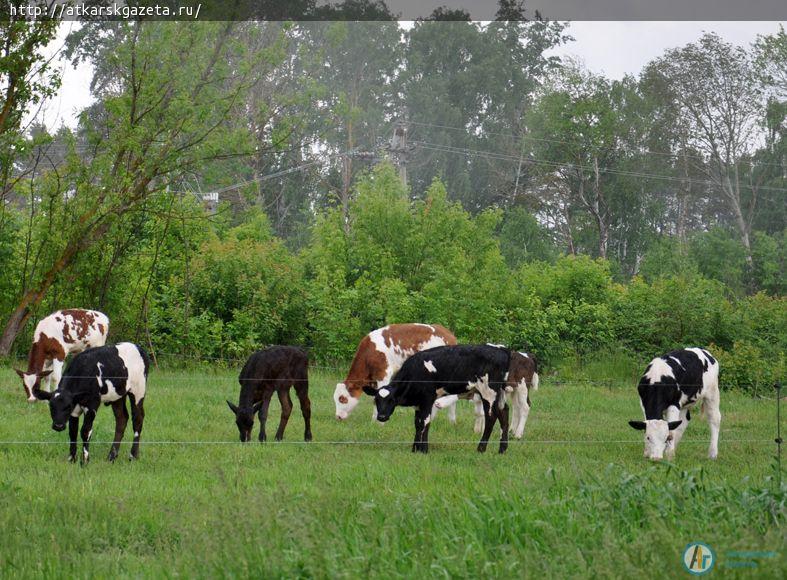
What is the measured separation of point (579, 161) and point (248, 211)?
20.7m

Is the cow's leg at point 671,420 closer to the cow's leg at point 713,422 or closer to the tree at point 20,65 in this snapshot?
the cow's leg at point 713,422

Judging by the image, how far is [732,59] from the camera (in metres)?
55.2

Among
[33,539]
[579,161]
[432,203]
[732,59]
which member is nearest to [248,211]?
[432,203]

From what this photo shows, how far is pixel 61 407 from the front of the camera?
12.8 metres

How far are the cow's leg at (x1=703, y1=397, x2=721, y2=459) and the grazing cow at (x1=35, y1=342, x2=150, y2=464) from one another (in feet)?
26.5

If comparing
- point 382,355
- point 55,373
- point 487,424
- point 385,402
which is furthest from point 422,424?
point 55,373

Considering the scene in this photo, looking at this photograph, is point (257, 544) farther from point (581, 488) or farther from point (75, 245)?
point (75, 245)

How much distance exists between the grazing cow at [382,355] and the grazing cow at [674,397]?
12.7 feet

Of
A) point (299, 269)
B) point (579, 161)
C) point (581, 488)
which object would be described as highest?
point (579, 161)

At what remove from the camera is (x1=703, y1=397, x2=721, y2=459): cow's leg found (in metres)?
15.3

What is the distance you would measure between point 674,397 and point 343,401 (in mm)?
5145

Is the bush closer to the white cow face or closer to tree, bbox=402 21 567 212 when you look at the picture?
the white cow face

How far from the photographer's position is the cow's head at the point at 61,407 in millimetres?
12680

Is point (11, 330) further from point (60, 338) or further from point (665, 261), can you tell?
point (665, 261)
